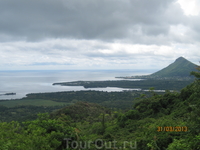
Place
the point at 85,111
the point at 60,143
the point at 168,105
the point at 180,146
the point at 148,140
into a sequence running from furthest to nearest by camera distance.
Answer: the point at 85,111
the point at 168,105
the point at 148,140
the point at 60,143
the point at 180,146

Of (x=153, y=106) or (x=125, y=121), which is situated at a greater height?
(x=153, y=106)

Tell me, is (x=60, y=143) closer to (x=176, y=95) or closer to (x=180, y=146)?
(x=180, y=146)

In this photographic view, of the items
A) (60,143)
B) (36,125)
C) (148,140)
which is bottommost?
(148,140)

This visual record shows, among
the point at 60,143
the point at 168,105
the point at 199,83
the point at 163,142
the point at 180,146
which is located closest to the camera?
the point at 180,146

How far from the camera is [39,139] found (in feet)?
29.5

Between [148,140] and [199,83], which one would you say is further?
[199,83]

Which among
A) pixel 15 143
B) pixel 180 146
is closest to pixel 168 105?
pixel 180 146

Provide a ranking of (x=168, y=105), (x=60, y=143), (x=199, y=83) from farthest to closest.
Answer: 1. (x=168, y=105)
2. (x=199, y=83)
3. (x=60, y=143)

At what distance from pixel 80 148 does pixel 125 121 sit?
12.8m

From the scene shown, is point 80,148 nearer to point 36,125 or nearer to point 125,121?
point 36,125

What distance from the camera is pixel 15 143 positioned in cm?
864

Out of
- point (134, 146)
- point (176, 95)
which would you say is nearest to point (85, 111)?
point (176, 95)

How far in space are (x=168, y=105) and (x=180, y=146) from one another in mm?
16083

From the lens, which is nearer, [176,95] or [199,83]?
[199,83]
